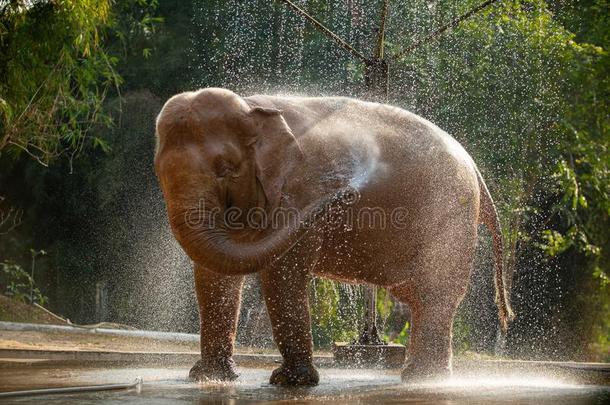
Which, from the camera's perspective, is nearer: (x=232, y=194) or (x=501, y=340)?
(x=232, y=194)

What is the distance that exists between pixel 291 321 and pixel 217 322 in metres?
0.79

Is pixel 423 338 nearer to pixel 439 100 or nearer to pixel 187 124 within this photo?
pixel 187 124

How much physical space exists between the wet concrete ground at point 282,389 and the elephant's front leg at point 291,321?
0.46 ft

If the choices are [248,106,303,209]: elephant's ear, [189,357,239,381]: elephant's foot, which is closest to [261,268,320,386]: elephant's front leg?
[248,106,303,209]: elephant's ear

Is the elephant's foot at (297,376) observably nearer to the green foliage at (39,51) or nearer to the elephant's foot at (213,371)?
the elephant's foot at (213,371)

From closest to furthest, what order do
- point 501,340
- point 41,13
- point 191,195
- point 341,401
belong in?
point 341,401 < point 191,195 < point 41,13 < point 501,340

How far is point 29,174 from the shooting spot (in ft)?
62.3

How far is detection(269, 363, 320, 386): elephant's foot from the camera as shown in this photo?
5.70 m

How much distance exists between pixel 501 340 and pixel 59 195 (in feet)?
30.6

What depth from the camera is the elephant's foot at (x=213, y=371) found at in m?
6.17

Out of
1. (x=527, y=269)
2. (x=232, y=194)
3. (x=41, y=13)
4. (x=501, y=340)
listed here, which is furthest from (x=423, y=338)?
(x=527, y=269)

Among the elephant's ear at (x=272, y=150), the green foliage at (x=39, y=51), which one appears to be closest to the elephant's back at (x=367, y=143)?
the elephant's ear at (x=272, y=150)

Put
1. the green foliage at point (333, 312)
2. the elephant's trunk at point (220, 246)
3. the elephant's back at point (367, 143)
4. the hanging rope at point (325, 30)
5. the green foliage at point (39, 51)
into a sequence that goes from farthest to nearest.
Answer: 1. the green foliage at point (333, 312)
2. the green foliage at point (39, 51)
3. the hanging rope at point (325, 30)
4. the elephant's back at point (367, 143)
5. the elephant's trunk at point (220, 246)

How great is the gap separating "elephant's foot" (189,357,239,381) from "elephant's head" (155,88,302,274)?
104 cm
